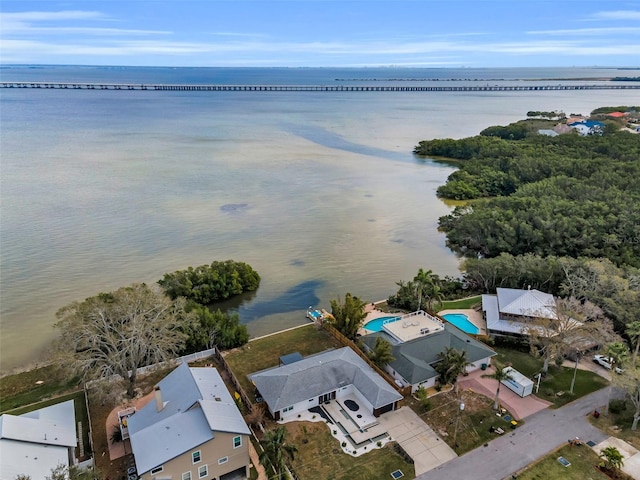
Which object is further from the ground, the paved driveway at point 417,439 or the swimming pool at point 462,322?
the swimming pool at point 462,322

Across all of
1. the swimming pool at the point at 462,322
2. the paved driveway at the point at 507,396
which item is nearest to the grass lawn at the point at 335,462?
the paved driveway at the point at 507,396

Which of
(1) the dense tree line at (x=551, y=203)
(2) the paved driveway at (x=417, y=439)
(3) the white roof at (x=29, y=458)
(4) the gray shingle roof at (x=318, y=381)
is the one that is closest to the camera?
(3) the white roof at (x=29, y=458)

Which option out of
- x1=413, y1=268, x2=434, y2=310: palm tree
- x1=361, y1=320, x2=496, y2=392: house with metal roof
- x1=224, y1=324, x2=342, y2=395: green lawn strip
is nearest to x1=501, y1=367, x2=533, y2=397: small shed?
x1=361, y1=320, x2=496, y2=392: house with metal roof

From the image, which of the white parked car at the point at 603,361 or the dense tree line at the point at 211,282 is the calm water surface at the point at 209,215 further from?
the white parked car at the point at 603,361

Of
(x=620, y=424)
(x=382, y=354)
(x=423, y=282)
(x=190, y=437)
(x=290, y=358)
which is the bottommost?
(x=620, y=424)

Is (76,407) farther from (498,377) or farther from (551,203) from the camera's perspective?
(551,203)

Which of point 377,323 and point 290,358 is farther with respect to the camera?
point 377,323

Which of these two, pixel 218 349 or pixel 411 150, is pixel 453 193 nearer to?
pixel 411 150

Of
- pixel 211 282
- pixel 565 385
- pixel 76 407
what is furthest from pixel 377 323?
pixel 76 407
